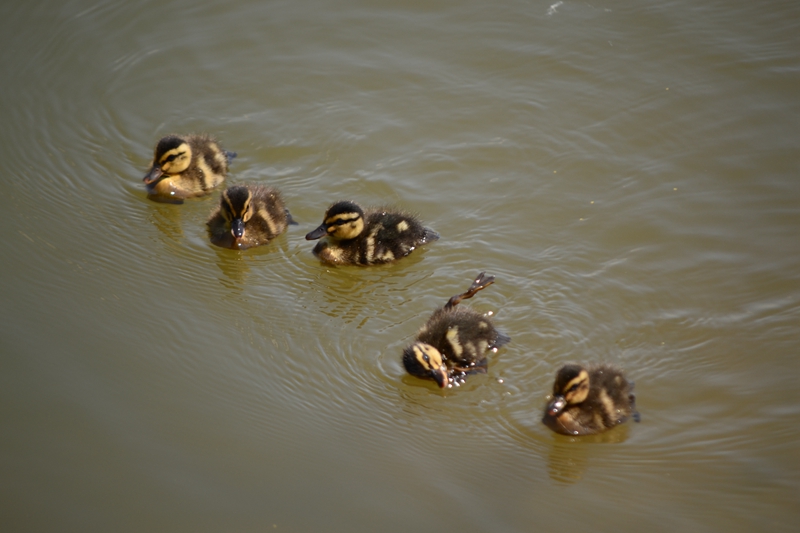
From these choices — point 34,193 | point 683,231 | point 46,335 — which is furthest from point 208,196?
point 683,231

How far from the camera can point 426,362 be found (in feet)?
12.7

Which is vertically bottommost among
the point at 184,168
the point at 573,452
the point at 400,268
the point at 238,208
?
the point at 573,452

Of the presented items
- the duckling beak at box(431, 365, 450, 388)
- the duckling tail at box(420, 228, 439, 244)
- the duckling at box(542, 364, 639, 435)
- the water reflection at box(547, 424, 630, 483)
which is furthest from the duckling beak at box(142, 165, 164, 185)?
the water reflection at box(547, 424, 630, 483)

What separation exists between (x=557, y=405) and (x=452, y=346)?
0.65m

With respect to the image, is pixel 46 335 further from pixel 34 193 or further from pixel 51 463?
pixel 34 193

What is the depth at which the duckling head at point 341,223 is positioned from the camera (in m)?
4.83

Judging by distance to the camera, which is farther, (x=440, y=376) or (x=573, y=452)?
(x=440, y=376)

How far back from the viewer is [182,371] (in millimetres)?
3738

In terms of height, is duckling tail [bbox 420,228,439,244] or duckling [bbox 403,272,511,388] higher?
duckling tail [bbox 420,228,439,244]

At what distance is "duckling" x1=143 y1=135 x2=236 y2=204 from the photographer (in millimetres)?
5234

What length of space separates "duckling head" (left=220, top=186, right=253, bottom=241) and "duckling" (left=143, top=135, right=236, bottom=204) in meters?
0.55

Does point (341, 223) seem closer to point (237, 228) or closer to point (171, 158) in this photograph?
point (237, 228)

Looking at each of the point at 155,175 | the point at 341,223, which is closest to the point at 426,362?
the point at 341,223

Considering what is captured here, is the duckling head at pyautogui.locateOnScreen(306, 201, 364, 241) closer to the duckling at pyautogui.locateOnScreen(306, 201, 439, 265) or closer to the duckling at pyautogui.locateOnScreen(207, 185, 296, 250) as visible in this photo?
the duckling at pyautogui.locateOnScreen(306, 201, 439, 265)
